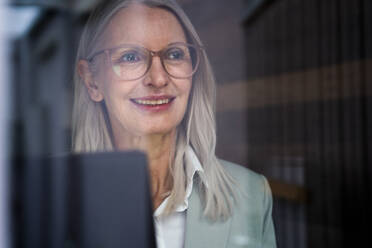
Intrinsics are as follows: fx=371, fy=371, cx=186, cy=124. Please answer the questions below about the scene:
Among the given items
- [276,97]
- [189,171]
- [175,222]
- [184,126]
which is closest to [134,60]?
[184,126]

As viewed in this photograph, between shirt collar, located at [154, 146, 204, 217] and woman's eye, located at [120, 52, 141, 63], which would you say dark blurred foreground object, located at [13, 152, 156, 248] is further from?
woman's eye, located at [120, 52, 141, 63]

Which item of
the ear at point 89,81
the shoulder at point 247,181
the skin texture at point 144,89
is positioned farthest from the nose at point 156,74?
the shoulder at point 247,181

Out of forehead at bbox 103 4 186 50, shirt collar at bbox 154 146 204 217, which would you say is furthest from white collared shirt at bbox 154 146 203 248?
forehead at bbox 103 4 186 50

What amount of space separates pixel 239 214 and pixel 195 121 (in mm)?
296

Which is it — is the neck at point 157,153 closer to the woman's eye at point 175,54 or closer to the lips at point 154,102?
the lips at point 154,102

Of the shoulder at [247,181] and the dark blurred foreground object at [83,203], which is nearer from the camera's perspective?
the dark blurred foreground object at [83,203]

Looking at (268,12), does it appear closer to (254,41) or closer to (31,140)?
(254,41)

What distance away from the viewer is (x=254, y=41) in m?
1.38

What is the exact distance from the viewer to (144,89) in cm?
99

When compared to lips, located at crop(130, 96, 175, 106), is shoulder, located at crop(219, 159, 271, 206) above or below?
below

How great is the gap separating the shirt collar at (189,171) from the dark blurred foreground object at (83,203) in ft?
0.25

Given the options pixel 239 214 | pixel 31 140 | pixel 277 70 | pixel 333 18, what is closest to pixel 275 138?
pixel 277 70

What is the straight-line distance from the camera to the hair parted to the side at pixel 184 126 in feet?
3.22

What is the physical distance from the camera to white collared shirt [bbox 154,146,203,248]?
999mm
